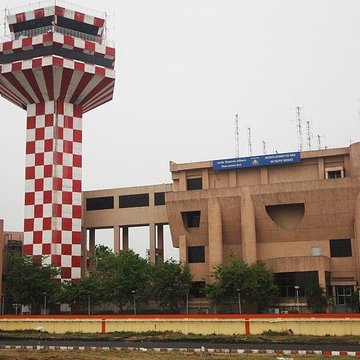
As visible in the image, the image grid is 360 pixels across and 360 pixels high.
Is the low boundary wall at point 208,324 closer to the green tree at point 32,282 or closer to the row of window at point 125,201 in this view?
the green tree at point 32,282

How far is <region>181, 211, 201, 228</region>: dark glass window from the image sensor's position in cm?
7762

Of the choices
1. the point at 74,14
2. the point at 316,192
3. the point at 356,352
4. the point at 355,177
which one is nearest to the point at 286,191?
the point at 316,192

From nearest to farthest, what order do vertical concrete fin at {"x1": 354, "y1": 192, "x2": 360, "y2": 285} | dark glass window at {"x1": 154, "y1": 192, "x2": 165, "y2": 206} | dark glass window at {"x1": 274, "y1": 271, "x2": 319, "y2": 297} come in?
dark glass window at {"x1": 274, "y1": 271, "x2": 319, "y2": 297} → vertical concrete fin at {"x1": 354, "y1": 192, "x2": 360, "y2": 285} → dark glass window at {"x1": 154, "y1": 192, "x2": 165, "y2": 206}

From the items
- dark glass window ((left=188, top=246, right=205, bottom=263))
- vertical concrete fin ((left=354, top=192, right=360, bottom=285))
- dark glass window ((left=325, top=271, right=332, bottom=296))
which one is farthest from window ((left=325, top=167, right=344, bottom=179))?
dark glass window ((left=188, top=246, right=205, bottom=263))

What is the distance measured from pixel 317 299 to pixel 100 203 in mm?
35791

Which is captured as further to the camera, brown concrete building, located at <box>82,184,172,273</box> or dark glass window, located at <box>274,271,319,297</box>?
brown concrete building, located at <box>82,184,172,273</box>

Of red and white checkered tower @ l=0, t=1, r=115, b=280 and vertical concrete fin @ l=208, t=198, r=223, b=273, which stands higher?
red and white checkered tower @ l=0, t=1, r=115, b=280

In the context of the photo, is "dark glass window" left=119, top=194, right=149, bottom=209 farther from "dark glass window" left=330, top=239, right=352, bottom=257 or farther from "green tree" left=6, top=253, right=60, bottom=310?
"dark glass window" left=330, top=239, right=352, bottom=257

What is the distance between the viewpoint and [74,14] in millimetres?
74688

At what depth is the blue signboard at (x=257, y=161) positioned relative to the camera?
76594mm

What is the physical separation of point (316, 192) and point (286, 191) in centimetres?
364

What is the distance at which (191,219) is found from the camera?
78.1 metres

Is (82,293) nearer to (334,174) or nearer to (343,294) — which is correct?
(343,294)

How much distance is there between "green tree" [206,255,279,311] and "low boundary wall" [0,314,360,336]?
20.7 meters
